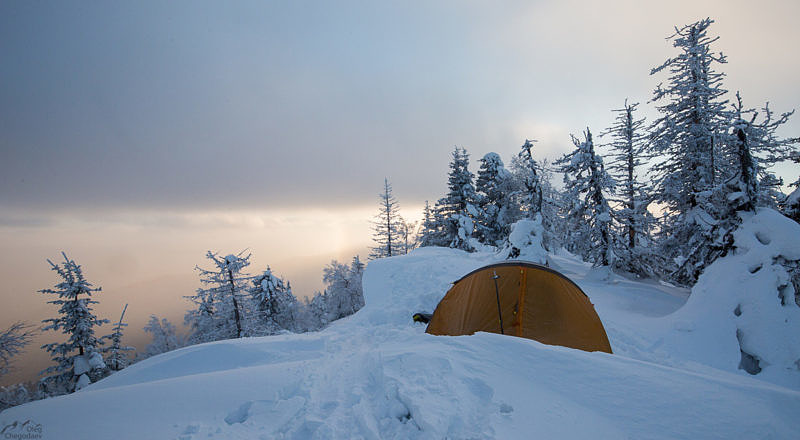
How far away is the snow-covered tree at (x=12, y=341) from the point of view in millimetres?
11766

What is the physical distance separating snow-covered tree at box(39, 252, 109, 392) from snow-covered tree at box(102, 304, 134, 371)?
56.8 inches

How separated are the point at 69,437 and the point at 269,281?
2381cm

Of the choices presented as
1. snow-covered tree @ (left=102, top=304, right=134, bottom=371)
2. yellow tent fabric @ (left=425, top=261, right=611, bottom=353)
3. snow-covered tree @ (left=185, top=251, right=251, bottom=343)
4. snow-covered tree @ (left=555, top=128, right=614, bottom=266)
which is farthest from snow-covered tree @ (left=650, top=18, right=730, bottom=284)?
snow-covered tree @ (left=102, top=304, right=134, bottom=371)

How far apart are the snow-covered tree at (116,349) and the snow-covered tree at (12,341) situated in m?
4.29

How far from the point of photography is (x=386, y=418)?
9.89 feet

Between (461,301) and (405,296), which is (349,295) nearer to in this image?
(405,296)

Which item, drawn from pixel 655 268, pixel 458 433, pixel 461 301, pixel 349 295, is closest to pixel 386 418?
pixel 458 433

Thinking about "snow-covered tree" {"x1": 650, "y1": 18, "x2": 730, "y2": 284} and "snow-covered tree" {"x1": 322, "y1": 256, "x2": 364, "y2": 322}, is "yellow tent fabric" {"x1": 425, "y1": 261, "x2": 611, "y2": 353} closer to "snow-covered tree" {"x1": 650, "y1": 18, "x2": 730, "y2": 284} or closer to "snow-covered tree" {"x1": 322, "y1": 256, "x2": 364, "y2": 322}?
"snow-covered tree" {"x1": 650, "y1": 18, "x2": 730, "y2": 284}

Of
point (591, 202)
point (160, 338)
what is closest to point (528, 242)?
point (591, 202)

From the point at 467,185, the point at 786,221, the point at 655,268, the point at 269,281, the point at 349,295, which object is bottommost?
the point at 349,295

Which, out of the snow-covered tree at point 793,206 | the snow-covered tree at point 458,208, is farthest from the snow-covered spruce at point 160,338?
the snow-covered tree at point 793,206

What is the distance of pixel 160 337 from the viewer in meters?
31.6

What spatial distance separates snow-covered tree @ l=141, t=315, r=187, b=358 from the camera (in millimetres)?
30953

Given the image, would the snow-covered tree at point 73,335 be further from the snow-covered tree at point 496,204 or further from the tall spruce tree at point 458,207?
the snow-covered tree at point 496,204
